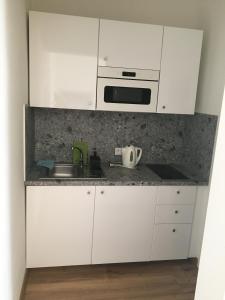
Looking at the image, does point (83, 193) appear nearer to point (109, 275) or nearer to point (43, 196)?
point (43, 196)

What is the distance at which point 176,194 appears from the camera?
235cm

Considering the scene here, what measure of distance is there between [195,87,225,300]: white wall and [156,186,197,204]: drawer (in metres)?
1.16

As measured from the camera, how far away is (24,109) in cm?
196

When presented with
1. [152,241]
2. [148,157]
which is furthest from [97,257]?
[148,157]

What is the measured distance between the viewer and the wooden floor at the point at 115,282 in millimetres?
2121

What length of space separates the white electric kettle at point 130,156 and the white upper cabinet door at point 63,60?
583 millimetres

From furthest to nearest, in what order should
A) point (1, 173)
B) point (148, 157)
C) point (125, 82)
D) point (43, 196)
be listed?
point (148, 157) → point (125, 82) → point (43, 196) → point (1, 173)

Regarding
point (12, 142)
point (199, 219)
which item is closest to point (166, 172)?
point (199, 219)

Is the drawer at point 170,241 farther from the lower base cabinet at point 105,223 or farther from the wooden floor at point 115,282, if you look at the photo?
the wooden floor at point 115,282

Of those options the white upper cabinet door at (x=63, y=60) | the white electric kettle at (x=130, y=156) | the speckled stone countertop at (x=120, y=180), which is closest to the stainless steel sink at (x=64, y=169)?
the speckled stone countertop at (x=120, y=180)

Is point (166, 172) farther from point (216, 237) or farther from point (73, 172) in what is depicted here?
point (216, 237)

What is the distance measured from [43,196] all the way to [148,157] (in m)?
1.20

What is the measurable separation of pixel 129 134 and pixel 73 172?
0.70m

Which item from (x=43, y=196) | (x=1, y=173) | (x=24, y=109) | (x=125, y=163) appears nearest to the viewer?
(x=1, y=173)
